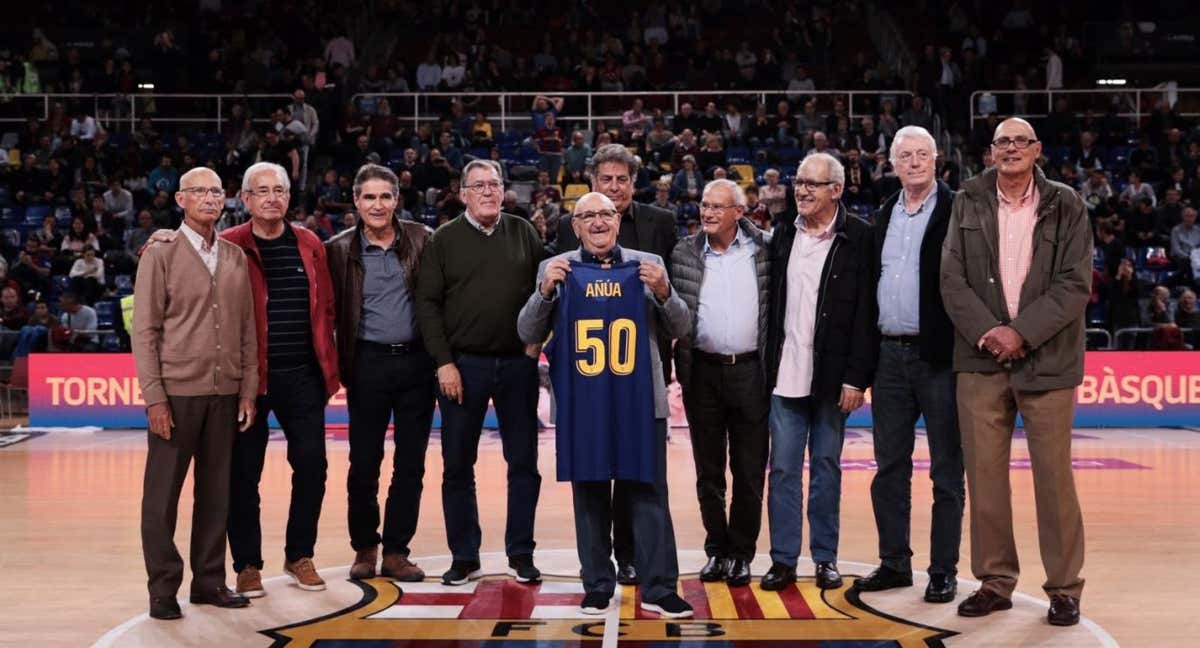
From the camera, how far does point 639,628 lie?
17.2ft

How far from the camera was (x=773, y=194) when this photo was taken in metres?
14.7

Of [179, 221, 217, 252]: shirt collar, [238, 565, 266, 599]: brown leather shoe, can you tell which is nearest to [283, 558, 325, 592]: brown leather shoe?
[238, 565, 266, 599]: brown leather shoe

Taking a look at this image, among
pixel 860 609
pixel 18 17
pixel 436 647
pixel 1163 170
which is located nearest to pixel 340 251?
pixel 436 647

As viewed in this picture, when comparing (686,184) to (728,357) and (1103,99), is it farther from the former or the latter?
(728,357)

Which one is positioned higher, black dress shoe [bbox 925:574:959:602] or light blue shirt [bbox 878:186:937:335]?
light blue shirt [bbox 878:186:937:335]

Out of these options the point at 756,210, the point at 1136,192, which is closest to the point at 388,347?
the point at 756,210

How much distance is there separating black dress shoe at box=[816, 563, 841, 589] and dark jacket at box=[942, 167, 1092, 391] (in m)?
1.09

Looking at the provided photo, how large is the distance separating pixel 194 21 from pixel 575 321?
19.3 m

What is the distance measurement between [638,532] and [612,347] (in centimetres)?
78

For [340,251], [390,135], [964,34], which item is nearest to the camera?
[340,251]

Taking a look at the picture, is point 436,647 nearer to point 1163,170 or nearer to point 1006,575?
point 1006,575

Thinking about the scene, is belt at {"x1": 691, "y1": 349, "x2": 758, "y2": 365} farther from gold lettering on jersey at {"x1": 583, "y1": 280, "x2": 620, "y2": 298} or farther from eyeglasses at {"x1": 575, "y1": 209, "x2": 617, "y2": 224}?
eyeglasses at {"x1": 575, "y1": 209, "x2": 617, "y2": 224}

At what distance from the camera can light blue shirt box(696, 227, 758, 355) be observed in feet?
19.3

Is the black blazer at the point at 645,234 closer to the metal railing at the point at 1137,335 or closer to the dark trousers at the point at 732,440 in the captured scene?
the dark trousers at the point at 732,440
